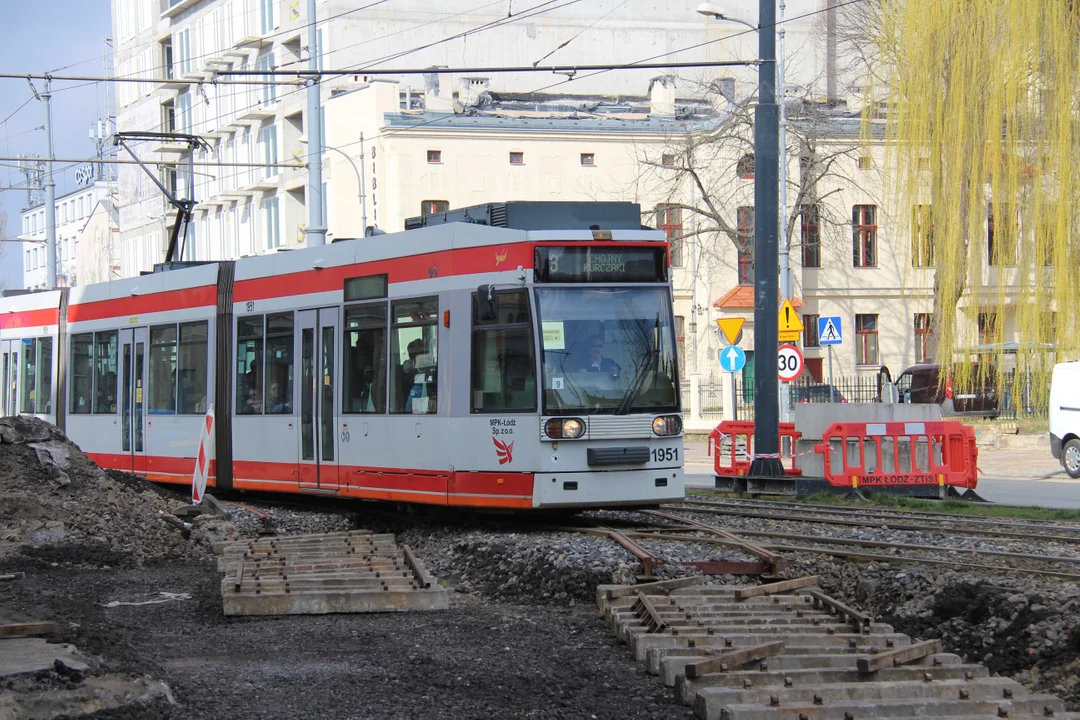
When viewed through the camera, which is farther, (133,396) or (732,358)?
(732,358)

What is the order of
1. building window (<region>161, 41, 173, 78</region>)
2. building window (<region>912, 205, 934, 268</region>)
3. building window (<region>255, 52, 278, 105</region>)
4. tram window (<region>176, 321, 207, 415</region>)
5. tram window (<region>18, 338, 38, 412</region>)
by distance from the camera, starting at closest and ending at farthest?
tram window (<region>176, 321, 207, 415</region>), building window (<region>912, 205, 934, 268</region>), tram window (<region>18, 338, 38, 412</region>), building window (<region>255, 52, 278, 105</region>), building window (<region>161, 41, 173, 78</region>)

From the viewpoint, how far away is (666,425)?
13.3 metres

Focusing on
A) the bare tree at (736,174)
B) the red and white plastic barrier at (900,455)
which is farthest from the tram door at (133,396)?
the bare tree at (736,174)

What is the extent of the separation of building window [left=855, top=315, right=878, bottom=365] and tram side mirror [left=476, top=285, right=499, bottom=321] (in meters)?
37.0

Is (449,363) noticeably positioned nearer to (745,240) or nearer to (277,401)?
(277,401)

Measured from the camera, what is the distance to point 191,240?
66.4 meters

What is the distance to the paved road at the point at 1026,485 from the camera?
20133mm

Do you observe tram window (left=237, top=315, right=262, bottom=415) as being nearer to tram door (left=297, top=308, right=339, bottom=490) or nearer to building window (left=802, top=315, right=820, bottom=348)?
tram door (left=297, top=308, right=339, bottom=490)

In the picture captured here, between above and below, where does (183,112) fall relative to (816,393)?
above

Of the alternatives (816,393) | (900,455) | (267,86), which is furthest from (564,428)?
(267,86)

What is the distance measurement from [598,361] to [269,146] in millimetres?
45636

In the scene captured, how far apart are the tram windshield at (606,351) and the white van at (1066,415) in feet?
39.4

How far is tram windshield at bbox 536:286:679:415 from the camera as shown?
1298 cm

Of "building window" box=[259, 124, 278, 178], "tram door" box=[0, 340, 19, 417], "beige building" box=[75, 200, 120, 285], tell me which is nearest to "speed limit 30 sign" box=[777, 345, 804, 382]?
"tram door" box=[0, 340, 19, 417]
